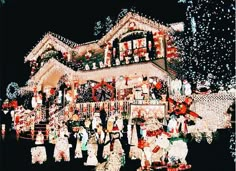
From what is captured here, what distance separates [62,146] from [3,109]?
3.70 ft

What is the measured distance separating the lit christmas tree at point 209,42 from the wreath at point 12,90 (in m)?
2.14

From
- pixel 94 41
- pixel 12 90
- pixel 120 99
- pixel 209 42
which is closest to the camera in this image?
pixel 209 42

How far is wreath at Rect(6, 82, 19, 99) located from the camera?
4.65 m

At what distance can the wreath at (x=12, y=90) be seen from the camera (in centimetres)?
465

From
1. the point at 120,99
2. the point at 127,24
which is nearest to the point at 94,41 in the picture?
the point at 127,24

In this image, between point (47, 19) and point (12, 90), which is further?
Result: point (12, 90)

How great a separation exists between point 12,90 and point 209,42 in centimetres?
250

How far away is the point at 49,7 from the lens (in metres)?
4.54

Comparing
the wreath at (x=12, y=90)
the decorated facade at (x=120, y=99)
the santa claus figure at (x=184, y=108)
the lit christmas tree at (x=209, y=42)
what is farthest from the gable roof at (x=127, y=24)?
the wreath at (x=12, y=90)

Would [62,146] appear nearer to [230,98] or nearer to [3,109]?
[3,109]

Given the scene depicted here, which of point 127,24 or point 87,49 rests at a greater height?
point 127,24

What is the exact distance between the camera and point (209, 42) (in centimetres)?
338

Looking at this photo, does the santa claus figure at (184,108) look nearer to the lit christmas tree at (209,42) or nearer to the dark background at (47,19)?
the lit christmas tree at (209,42)

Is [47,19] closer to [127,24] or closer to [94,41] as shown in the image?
[94,41]
